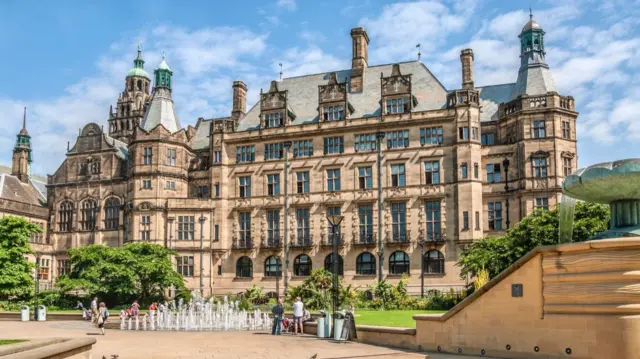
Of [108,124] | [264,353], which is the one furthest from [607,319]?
[108,124]

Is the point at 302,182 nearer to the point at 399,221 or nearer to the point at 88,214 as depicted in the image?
the point at 399,221

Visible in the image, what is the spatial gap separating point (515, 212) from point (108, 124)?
6549cm

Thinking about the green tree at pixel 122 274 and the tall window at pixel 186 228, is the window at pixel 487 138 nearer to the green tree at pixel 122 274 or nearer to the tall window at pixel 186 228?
the tall window at pixel 186 228

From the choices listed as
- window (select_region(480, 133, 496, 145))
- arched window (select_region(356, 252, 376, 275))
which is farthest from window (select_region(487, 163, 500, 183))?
arched window (select_region(356, 252, 376, 275))

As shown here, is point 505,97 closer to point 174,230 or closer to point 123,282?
point 174,230

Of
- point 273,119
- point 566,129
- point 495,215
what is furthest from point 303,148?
point 566,129

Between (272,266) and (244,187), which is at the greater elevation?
Result: (244,187)

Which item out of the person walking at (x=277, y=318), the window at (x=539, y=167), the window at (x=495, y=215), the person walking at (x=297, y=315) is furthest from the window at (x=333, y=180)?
the person walking at (x=277, y=318)

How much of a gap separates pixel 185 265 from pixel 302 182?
1310 centimetres

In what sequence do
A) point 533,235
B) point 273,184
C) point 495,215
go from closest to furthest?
point 533,235, point 495,215, point 273,184

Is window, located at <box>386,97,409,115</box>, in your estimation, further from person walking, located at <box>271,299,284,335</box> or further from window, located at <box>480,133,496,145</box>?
person walking, located at <box>271,299,284,335</box>

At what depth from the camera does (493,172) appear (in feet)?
184

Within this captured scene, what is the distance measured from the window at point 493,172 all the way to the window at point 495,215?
6.74 ft

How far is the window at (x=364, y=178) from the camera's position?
2255 inches
